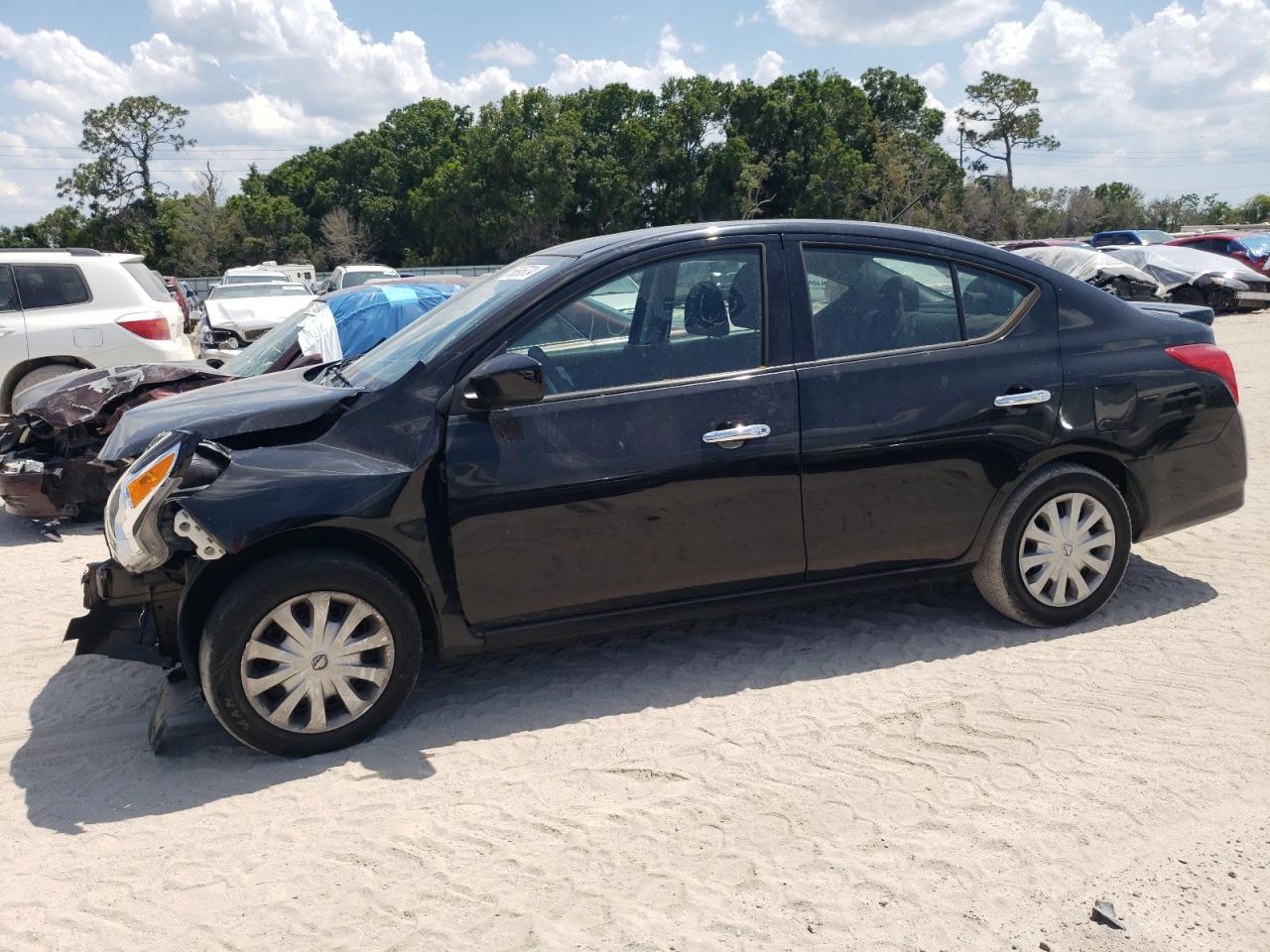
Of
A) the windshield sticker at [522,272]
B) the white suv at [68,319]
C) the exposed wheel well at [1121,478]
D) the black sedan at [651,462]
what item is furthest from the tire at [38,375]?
the exposed wheel well at [1121,478]

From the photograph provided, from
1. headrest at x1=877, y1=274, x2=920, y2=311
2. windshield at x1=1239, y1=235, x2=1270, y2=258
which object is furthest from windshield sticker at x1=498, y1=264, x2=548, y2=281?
windshield at x1=1239, y1=235, x2=1270, y2=258

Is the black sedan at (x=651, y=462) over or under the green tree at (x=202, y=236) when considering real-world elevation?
under

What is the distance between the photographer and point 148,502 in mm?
3680

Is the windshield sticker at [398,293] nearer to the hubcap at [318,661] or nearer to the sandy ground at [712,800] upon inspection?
the sandy ground at [712,800]

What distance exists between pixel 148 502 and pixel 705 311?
2.18 meters


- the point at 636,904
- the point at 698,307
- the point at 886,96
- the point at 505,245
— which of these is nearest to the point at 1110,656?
the point at 698,307

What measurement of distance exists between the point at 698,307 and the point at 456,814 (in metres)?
2.13

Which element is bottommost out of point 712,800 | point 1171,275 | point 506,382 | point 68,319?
point 712,800

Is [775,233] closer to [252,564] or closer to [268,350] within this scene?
[252,564]

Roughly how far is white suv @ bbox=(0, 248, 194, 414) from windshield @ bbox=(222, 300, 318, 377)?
1670 mm

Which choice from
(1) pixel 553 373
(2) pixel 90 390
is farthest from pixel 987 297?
(2) pixel 90 390

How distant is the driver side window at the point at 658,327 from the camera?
166 inches

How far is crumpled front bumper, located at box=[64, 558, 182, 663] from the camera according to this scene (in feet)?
13.4

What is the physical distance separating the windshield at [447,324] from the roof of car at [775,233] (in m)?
0.17
